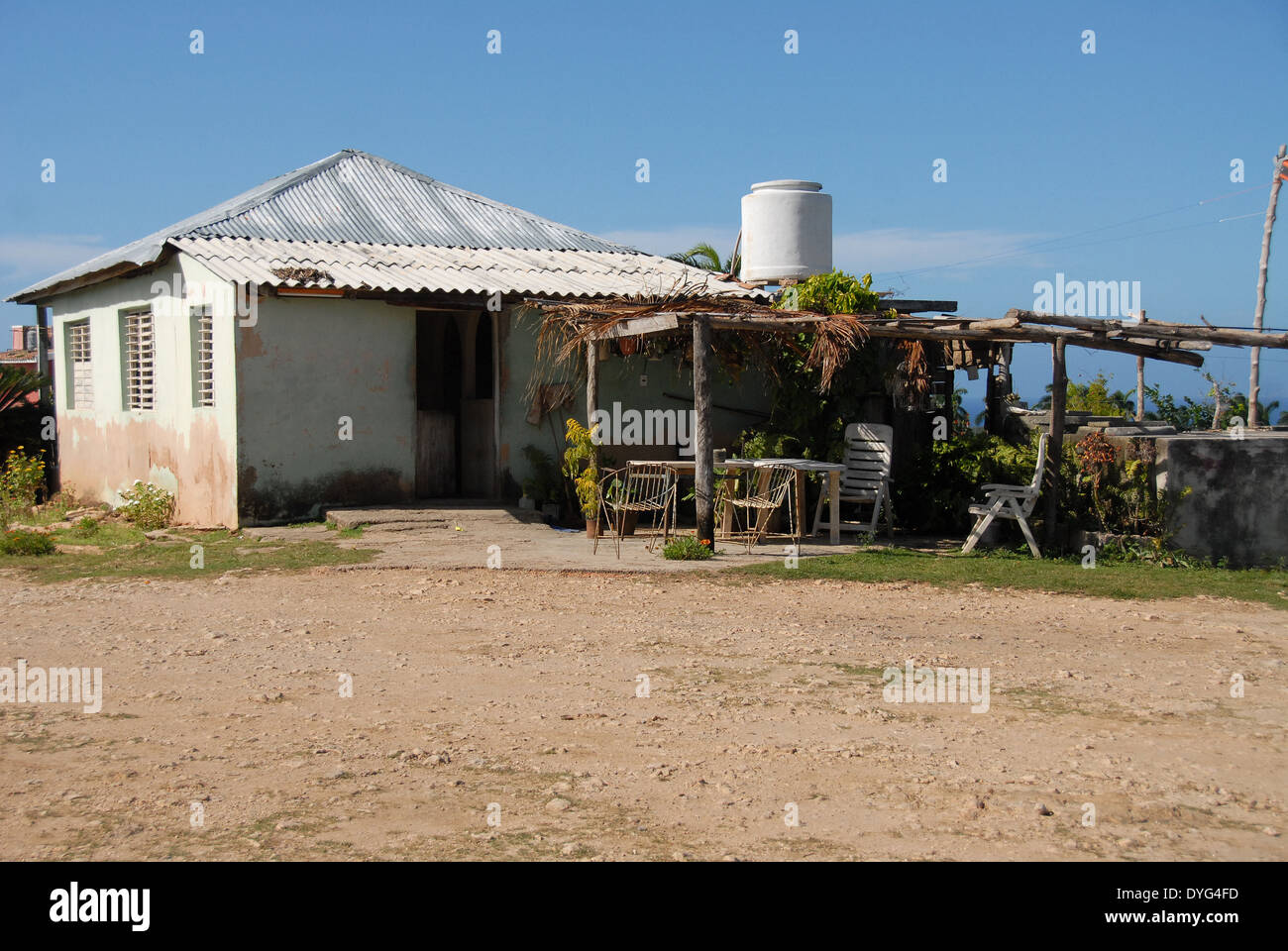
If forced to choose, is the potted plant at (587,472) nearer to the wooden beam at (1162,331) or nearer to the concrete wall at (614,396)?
the concrete wall at (614,396)

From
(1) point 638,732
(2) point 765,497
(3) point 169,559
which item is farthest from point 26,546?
(1) point 638,732

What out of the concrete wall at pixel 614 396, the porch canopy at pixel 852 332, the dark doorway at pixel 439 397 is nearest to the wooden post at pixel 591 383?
the porch canopy at pixel 852 332

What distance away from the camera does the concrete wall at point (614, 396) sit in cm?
1397

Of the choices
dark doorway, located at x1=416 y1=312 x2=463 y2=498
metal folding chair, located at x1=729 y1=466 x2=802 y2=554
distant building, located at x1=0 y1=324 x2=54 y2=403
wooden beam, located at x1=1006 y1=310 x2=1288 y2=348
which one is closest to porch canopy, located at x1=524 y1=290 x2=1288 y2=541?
wooden beam, located at x1=1006 y1=310 x2=1288 y2=348

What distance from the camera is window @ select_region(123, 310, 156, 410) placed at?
14859 millimetres

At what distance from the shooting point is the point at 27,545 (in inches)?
449

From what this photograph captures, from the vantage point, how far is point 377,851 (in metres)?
4.01

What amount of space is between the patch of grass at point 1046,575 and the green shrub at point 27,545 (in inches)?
269

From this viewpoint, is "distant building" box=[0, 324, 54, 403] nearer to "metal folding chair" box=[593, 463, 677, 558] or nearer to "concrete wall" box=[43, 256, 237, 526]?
"concrete wall" box=[43, 256, 237, 526]

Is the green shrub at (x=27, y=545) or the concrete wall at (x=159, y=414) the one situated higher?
the concrete wall at (x=159, y=414)

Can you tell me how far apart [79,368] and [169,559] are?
738 cm

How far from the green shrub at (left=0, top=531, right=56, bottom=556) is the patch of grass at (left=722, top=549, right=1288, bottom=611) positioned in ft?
22.4
